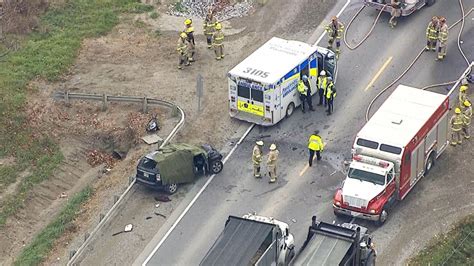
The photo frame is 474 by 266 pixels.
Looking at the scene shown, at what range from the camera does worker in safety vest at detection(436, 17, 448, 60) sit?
139ft

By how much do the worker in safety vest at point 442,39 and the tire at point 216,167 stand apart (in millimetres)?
10707

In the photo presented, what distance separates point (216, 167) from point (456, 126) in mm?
8362

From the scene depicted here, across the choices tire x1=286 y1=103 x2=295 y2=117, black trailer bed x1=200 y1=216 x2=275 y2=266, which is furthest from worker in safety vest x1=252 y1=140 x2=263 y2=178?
black trailer bed x1=200 y1=216 x2=275 y2=266

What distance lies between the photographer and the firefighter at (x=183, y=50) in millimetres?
43375

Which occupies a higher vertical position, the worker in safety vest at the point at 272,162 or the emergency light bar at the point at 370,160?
the emergency light bar at the point at 370,160

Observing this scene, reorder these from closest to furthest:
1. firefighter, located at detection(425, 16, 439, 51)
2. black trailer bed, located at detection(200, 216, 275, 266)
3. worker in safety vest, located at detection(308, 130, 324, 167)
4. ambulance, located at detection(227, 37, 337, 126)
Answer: black trailer bed, located at detection(200, 216, 275, 266)
worker in safety vest, located at detection(308, 130, 324, 167)
ambulance, located at detection(227, 37, 337, 126)
firefighter, located at detection(425, 16, 439, 51)

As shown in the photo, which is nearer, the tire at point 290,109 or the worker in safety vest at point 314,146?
the worker in safety vest at point 314,146

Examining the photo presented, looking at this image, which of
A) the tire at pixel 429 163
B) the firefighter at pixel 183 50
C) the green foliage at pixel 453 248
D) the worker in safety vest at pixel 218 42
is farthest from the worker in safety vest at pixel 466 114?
the firefighter at pixel 183 50

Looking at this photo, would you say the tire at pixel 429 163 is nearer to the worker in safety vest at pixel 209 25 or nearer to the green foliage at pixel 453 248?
the green foliage at pixel 453 248

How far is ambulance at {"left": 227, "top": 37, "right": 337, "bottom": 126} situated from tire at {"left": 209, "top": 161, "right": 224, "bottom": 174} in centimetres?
289

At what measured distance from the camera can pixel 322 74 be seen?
40219 mm

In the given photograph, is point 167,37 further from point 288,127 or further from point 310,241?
point 310,241

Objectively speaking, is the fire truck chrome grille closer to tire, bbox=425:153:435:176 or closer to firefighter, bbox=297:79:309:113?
tire, bbox=425:153:435:176

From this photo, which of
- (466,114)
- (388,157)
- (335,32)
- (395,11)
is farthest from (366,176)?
(395,11)
